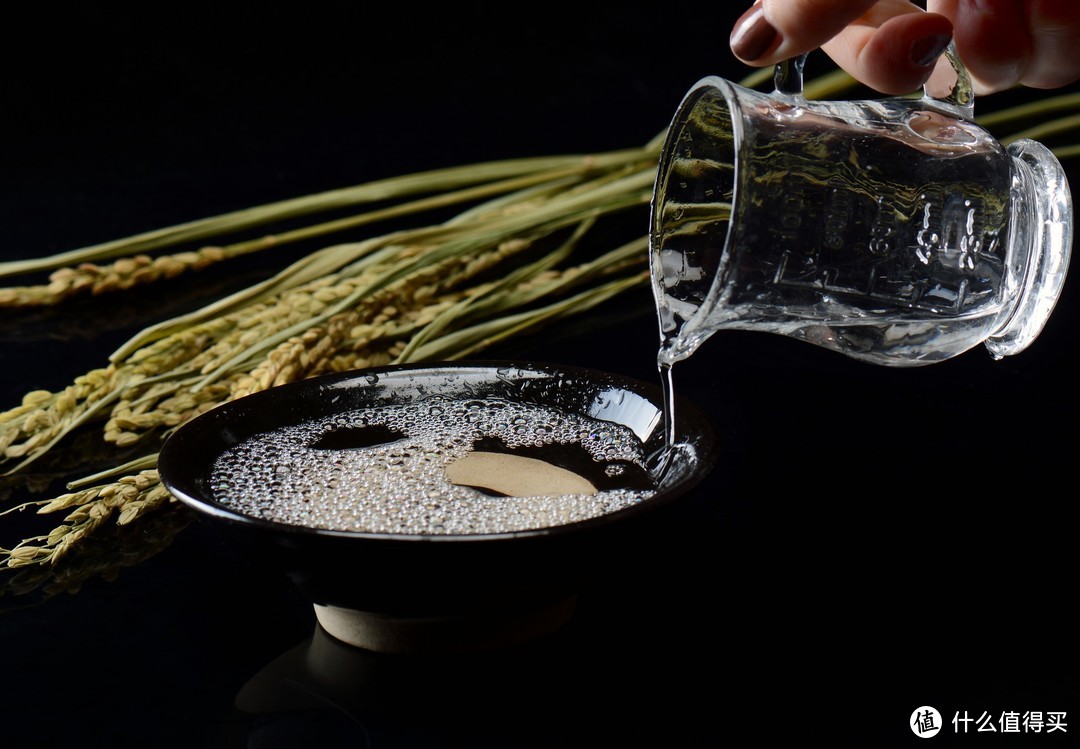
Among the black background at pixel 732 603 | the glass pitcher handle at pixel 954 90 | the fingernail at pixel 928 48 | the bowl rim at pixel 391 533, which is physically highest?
the fingernail at pixel 928 48

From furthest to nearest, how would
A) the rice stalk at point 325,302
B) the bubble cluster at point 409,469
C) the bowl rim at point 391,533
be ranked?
the rice stalk at point 325,302
the bubble cluster at point 409,469
the bowl rim at point 391,533

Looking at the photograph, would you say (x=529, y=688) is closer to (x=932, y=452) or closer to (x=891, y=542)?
(x=891, y=542)

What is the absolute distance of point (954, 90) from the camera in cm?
81

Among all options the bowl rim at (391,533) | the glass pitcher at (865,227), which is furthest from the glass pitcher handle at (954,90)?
the bowl rim at (391,533)

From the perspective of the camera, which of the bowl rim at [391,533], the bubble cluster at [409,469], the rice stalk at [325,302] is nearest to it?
the bowl rim at [391,533]

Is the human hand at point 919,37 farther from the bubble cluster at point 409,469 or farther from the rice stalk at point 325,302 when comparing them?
the rice stalk at point 325,302

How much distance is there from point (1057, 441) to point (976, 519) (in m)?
0.18

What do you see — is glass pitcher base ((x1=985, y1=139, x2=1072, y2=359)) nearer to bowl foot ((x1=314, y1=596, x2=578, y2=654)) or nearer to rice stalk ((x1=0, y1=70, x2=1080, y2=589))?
bowl foot ((x1=314, y1=596, x2=578, y2=654))

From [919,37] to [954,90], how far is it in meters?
0.06

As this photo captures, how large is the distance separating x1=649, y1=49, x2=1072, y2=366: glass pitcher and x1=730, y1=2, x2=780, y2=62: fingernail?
0.02 m

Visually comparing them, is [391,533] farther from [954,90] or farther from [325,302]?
[325,302]

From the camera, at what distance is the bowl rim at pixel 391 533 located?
0.62 meters

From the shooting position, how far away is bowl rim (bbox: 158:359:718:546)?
0.62m

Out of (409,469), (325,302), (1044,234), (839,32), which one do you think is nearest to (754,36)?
(839,32)
